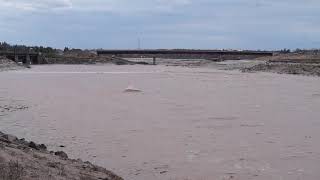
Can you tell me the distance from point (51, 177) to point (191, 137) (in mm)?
9059

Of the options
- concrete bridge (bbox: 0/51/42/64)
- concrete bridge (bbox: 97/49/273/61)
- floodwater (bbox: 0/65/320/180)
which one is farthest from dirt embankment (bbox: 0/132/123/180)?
concrete bridge (bbox: 97/49/273/61)

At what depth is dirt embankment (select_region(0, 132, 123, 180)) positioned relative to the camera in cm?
846

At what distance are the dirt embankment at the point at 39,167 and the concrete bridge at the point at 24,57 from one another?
102247mm

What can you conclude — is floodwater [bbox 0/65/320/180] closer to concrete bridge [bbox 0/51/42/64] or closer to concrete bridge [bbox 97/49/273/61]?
concrete bridge [bbox 0/51/42/64]

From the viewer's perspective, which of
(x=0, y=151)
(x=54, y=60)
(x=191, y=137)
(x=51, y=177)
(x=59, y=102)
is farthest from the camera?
(x=54, y=60)

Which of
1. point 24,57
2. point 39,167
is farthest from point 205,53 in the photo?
point 39,167

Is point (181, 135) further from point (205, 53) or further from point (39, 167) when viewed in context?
point (205, 53)

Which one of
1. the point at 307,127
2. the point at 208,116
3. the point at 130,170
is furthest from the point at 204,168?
the point at 208,116

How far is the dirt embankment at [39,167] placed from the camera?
8461mm

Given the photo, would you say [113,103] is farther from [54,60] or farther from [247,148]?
[54,60]

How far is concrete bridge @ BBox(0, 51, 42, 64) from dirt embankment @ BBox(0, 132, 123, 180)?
10225 cm

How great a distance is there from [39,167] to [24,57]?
378 feet

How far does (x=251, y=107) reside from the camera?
91.4 feet

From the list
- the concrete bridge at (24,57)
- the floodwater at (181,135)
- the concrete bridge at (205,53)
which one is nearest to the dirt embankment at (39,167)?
the floodwater at (181,135)
